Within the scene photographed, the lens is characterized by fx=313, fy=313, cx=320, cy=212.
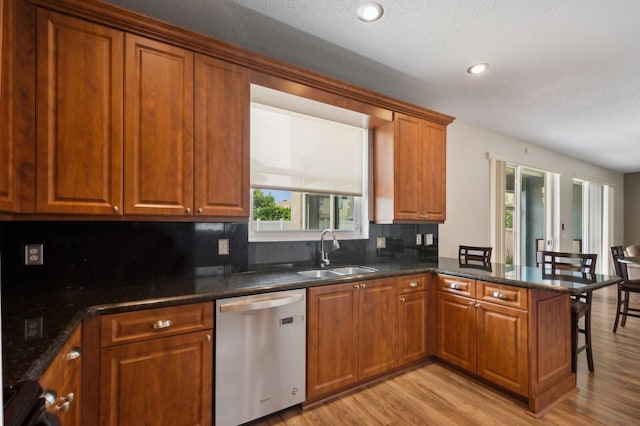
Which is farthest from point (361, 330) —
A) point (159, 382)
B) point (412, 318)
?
point (159, 382)

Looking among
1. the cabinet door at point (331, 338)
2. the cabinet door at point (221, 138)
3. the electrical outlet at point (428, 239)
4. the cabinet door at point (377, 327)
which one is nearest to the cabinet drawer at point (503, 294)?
the cabinet door at point (377, 327)

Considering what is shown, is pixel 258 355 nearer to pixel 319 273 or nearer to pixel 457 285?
pixel 319 273

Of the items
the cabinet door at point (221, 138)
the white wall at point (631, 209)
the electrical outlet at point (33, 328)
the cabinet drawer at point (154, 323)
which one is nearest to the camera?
the electrical outlet at point (33, 328)

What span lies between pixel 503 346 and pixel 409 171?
161cm

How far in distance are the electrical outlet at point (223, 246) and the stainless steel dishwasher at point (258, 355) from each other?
1.94ft

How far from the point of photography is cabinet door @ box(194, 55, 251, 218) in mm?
1963

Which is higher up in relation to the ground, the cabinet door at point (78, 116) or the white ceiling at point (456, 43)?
the white ceiling at point (456, 43)

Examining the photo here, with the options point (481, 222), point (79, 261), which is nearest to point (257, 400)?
point (79, 261)

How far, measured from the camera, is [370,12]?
187 cm

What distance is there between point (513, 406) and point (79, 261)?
3.01m

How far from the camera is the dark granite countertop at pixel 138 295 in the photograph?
105 centimetres

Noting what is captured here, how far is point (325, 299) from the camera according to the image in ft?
7.15

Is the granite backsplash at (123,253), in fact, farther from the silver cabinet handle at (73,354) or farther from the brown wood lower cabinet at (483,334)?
the brown wood lower cabinet at (483,334)

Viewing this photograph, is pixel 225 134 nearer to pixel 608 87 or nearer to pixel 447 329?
pixel 447 329
